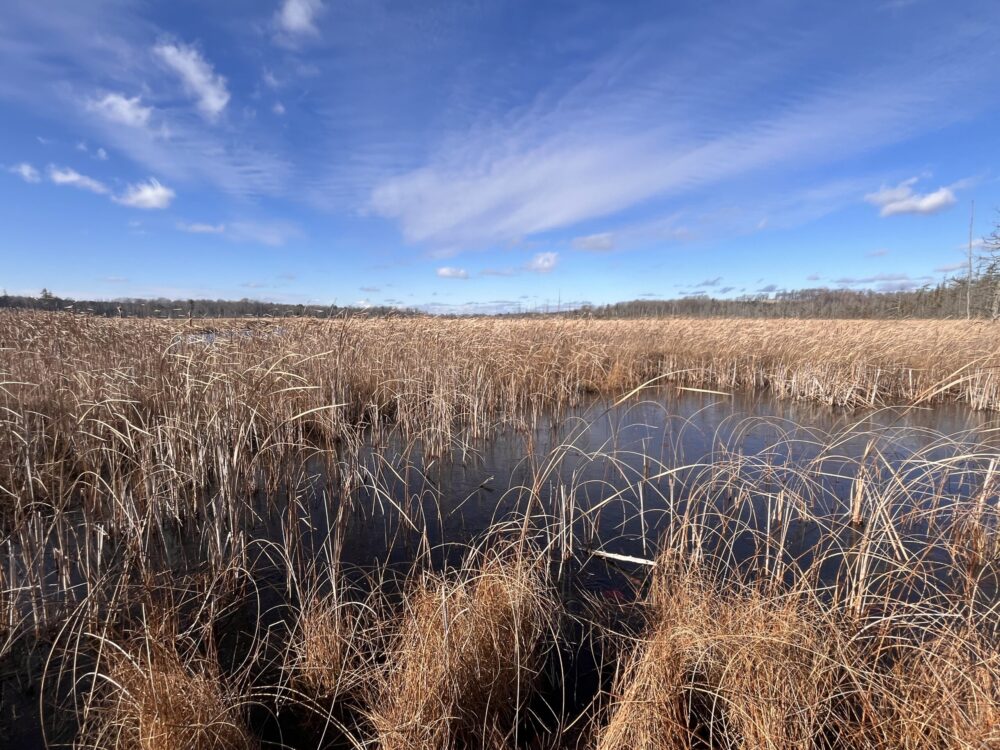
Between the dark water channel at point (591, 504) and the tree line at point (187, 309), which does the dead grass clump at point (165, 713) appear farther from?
the tree line at point (187, 309)

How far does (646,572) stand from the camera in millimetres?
3119

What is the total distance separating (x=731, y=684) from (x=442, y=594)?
4.10 ft

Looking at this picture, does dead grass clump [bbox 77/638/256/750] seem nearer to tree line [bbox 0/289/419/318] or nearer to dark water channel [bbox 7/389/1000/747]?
dark water channel [bbox 7/389/1000/747]

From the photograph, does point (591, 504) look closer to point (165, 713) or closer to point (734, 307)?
point (165, 713)

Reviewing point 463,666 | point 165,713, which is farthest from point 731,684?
point 165,713

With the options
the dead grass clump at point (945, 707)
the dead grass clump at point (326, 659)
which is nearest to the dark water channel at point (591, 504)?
the dead grass clump at point (326, 659)

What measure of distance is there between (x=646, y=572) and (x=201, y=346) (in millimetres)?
4953

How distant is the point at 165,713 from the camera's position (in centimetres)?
157

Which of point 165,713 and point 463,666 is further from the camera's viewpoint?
point 463,666

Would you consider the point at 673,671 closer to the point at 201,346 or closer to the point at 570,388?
the point at 201,346

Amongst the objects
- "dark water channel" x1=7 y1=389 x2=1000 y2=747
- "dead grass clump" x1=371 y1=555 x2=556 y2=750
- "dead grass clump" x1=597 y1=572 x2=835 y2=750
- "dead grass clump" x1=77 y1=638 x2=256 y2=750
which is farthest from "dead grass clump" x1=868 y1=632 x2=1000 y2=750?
"dead grass clump" x1=77 y1=638 x2=256 y2=750

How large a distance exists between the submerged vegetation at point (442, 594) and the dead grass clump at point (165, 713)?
0.01m

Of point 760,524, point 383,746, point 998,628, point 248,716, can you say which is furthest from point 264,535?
point 998,628

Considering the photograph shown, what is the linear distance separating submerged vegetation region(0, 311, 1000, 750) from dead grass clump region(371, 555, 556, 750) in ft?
0.04
